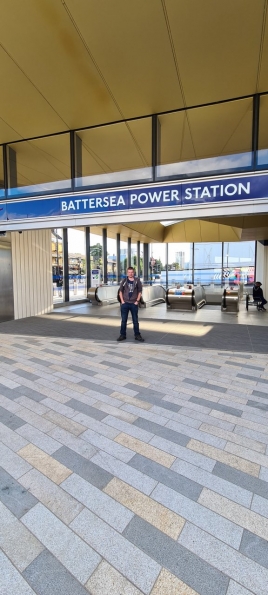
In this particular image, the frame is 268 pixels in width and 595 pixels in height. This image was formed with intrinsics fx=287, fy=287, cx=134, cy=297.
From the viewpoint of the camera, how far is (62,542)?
149 centimetres

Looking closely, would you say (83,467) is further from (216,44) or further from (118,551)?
(216,44)

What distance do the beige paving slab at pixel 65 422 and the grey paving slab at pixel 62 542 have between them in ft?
2.67

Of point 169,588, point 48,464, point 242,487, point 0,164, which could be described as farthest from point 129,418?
point 0,164

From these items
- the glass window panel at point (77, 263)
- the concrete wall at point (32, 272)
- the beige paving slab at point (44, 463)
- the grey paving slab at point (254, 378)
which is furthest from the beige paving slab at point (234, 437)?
the glass window panel at point (77, 263)

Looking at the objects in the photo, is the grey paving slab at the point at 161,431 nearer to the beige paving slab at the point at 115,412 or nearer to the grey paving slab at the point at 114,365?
the beige paving slab at the point at 115,412

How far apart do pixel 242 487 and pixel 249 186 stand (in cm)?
418

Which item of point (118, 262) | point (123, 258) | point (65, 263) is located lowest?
point (65, 263)

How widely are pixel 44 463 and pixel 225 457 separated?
53.4 inches

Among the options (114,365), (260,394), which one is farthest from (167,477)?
(114,365)

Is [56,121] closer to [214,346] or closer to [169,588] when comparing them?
[214,346]

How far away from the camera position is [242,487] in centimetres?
189

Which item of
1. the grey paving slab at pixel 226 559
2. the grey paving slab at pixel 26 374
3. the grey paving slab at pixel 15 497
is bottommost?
the grey paving slab at pixel 226 559

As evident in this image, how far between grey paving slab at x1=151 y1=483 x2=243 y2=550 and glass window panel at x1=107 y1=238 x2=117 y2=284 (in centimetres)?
1450

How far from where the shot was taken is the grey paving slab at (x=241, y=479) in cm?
187
